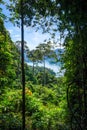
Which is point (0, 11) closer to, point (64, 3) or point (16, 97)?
point (64, 3)

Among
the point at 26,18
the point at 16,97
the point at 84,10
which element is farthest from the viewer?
the point at 16,97

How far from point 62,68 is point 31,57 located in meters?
45.9

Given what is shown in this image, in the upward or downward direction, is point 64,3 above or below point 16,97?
above

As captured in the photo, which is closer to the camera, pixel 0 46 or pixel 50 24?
pixel 50 24

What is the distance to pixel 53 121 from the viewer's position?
55.6 ft

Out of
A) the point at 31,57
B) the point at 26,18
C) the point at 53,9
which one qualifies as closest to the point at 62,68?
the point at 26,18

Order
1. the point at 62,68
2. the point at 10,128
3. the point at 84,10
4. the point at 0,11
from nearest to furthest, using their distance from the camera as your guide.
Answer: the point at 84,10
the point at 0,11
the point at 62,68
the point at 10,128

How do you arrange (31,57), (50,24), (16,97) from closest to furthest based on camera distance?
(50,24) < (16,97) < (31,57)

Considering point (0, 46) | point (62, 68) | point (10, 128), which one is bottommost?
point (10, 128)

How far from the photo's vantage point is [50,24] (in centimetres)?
971

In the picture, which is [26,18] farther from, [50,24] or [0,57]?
[0,57]

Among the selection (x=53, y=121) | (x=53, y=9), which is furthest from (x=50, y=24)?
(x=53, y=121)

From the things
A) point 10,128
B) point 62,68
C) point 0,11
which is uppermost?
point 0,11

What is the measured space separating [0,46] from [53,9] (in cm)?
823
